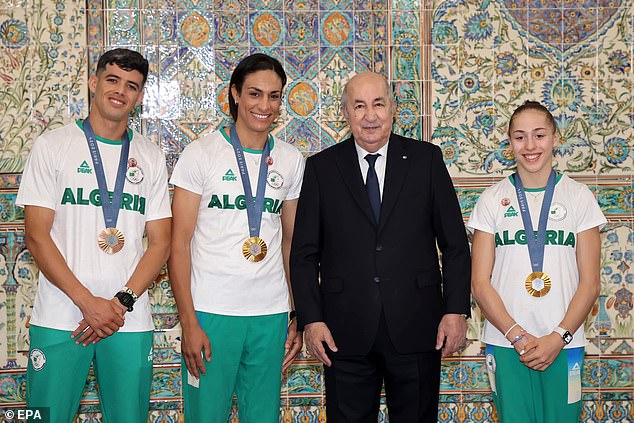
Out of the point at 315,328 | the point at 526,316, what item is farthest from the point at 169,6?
the point at 526,316

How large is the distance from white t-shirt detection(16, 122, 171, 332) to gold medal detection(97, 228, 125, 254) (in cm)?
2

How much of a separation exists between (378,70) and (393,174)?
5.27 ft

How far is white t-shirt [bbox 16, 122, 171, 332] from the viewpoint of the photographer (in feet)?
9.99

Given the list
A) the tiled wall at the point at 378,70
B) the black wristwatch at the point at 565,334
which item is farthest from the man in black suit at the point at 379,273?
the tiled wall at the point at 378,70

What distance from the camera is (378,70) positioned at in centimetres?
444

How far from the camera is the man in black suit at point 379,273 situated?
2.91 meters

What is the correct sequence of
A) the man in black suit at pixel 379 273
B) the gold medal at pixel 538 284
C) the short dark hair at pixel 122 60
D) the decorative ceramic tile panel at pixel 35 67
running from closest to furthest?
the man in black suit at pixel 379 273
the gold medal at pixel 538 284
the short dark hair at pixel 122 60
the decorative ceramic tile panel at pixel 35 67

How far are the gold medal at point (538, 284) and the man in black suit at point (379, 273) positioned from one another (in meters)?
0.35

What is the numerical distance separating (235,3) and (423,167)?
1971mm

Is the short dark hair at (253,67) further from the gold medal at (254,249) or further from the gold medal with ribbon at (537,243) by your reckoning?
the gold medal with ribbon at (537,243)

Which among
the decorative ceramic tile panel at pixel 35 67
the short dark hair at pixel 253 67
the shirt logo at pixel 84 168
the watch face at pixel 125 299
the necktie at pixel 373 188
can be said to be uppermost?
the decorative ceramic tile panel at pixel 35 67

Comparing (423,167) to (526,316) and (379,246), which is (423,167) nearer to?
(379,246)

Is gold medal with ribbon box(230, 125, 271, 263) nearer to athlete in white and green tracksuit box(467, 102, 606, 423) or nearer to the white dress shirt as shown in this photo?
the white dress shirt

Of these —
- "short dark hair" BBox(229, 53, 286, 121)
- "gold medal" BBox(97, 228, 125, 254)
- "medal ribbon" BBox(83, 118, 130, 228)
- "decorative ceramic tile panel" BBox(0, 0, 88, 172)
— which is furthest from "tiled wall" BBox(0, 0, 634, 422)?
"gold medal" BBox(97, 228, 125, 254)
